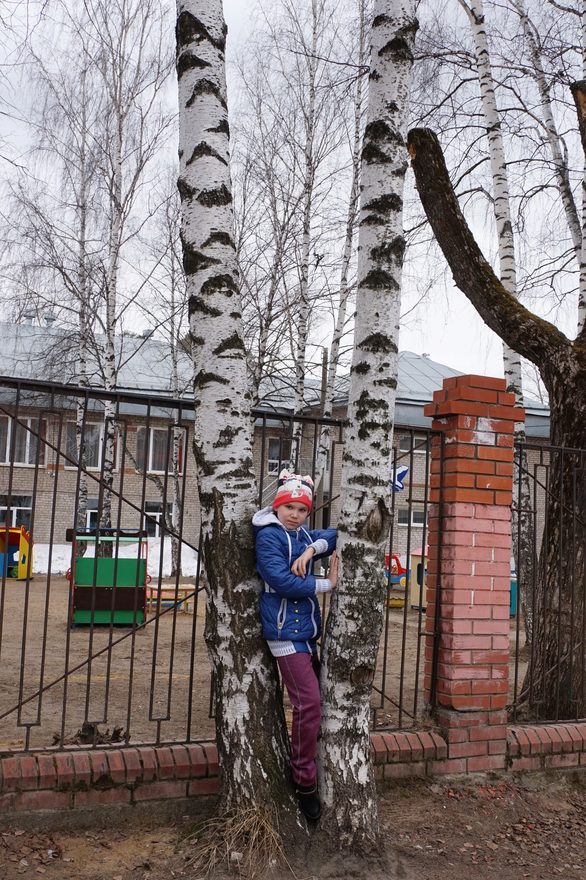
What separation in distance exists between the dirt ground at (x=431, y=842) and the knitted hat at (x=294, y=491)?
1.41 m

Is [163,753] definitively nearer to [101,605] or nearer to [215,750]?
[215,750]

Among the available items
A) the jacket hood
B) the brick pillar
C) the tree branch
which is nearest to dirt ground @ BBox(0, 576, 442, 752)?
the brick pillar

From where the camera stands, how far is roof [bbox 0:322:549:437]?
18250 millimetres

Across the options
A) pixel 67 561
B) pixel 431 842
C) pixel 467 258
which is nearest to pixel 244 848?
pixel 431 842

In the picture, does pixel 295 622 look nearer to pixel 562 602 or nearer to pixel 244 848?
pixel 244 848

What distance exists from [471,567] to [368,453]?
1.29m

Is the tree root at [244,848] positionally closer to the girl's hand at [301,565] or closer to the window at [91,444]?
the girl's hand at [301,565]

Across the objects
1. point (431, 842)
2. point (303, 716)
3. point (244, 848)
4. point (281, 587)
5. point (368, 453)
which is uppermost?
point (368, 453)

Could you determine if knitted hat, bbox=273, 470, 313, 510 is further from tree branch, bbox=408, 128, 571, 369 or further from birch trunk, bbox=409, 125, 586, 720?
tree branch, bbox=408, 128, 571, 369

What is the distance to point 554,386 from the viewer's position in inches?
211

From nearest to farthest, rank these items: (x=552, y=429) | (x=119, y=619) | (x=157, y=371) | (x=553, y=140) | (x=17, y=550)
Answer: (x=552, y=429), (x=553, y=140), (x=119, y=619), (x=17, y=550), (x=157, y=371)

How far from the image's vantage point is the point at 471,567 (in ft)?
14.2

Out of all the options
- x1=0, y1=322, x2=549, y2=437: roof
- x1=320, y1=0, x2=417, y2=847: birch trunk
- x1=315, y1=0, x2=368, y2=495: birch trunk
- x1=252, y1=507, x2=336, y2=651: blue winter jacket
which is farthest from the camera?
x1=0, y1=322, x2=549, y2=437: roof

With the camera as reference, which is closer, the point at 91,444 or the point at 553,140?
the point at 553,140
